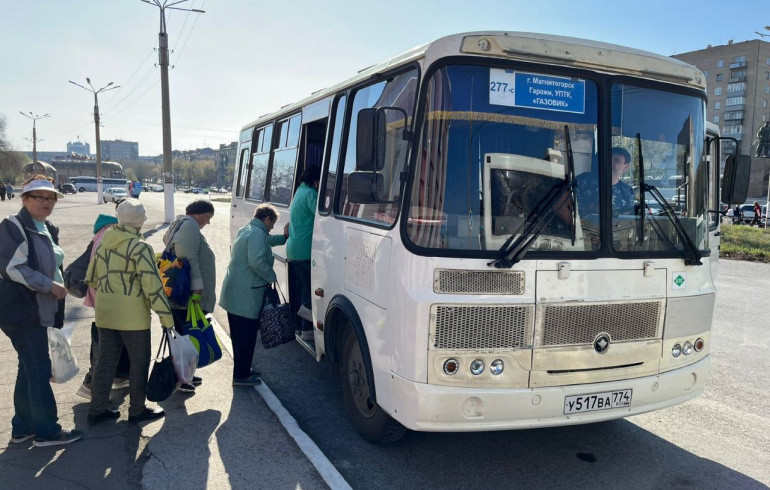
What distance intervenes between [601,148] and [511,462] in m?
2.19

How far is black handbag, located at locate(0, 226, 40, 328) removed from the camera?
4008mm

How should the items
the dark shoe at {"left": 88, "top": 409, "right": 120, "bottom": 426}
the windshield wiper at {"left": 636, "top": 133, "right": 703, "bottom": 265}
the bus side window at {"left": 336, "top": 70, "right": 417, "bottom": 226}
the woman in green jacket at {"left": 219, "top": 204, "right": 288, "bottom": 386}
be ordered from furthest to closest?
1. the woman in green jacket at {"left": 219, "top": 204, "right": 288, "bottom": 386}
2. the dark shoe at {"left": 88, "top": 409, "right": 120, "bottom": 426}
3. the windshield wiper at {"left": 636, "top": 133, "right": 703, "bottom": 265}
4. the bus side window at {"left": 336, "top": 70, "right": 417, "bottom": 226}

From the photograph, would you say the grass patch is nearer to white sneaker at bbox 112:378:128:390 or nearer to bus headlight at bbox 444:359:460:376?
bus headlight at bbox 444:359:460:376

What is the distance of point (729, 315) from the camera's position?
938 centimetres

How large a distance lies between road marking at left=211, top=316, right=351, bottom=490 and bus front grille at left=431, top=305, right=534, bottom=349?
1049mm

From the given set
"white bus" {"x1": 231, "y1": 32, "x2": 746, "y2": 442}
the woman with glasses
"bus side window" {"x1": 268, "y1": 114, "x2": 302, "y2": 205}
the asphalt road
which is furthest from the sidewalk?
"bus side window" {"x1": 268, "y1": 114, "x2": 302, "y2": 205}

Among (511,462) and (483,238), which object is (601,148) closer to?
(483,238)

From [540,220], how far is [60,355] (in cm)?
343

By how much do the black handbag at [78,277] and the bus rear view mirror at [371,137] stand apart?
8.50ft

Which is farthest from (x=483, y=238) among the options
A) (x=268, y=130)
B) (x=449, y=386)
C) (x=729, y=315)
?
(x=729, y=315)

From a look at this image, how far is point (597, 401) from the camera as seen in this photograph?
12.7 ft

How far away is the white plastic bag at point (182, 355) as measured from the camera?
4824mm

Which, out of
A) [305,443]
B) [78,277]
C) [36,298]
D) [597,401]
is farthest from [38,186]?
[597,401]

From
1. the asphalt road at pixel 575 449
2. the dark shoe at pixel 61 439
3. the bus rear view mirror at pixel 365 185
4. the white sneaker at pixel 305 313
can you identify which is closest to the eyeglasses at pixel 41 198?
the dark shoe at pixel 61 439
